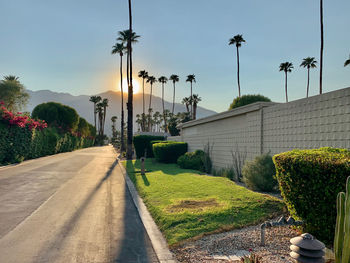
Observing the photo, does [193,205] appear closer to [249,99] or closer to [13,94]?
[249,99]

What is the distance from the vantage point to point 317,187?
4.67m

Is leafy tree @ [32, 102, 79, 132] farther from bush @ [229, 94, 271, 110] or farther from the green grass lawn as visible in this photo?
the green grass lawn

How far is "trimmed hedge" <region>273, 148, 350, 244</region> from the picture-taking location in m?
4.44

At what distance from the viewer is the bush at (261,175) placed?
8992mm

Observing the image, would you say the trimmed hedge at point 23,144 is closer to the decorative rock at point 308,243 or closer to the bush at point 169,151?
the bush at point 169,151

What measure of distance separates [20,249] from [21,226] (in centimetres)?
149

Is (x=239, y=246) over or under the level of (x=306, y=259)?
under

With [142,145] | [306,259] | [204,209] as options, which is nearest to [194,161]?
[204,209]

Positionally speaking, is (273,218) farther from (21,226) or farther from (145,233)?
(21,226)

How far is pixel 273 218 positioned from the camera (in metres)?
6.19

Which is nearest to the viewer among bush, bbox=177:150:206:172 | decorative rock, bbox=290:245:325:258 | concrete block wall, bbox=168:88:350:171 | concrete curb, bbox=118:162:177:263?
decorative rock, bbox=290:245:325:258

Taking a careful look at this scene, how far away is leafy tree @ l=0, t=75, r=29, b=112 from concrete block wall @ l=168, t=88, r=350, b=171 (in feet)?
133

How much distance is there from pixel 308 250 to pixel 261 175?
5.83 metres


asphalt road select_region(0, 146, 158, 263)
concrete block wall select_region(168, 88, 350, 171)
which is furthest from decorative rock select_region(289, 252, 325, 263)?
concrete block wall select_region(168, 88, 350, 171)
